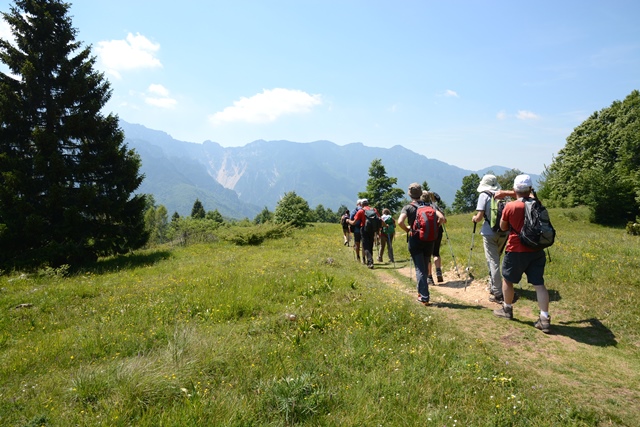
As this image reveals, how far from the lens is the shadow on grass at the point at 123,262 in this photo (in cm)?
1544

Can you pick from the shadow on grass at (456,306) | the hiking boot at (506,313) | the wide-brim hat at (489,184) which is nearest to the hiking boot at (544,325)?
the hiking boot at (506,313)

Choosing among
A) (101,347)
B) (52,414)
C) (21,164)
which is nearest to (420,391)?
(52,414)

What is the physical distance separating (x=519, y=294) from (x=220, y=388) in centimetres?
734

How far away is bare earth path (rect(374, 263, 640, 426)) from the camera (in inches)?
156

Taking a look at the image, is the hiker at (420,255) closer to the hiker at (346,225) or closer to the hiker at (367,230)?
the hiker at (367,230)

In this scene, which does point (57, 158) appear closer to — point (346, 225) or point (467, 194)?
point (346, 225)

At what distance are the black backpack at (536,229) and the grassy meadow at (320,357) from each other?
1.64 m

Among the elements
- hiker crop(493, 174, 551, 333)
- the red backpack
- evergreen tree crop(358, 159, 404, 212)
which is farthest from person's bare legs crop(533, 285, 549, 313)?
evergreen tree crop(358, 159, 404, 212)

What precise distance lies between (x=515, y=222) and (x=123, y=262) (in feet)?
59.2

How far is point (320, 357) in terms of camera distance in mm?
4852

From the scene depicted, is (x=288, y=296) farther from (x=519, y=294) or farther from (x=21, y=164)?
(x=21, y=164)

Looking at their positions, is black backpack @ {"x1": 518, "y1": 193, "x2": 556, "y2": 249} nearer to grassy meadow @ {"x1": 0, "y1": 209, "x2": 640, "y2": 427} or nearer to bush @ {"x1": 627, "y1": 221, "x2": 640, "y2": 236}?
grassy meadow @ {"x1": 0, "y1": 209, "x2": 640, "y2": 427}

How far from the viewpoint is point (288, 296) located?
8141mm

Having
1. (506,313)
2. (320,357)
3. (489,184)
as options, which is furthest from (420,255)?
(320,357)
